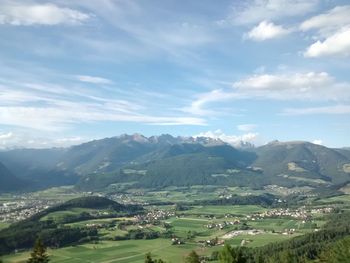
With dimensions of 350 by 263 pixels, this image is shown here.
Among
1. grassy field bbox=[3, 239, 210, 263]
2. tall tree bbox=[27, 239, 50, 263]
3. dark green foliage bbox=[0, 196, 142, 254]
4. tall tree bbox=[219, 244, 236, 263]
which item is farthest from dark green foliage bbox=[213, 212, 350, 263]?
dark green foliage bbox=[0, 196, 142, 254]

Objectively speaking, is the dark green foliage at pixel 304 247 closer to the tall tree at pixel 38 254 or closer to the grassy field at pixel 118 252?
the grassy field at pixel 118 252

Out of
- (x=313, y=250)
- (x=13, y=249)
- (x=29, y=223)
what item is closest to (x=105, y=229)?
(x=29, y=223)

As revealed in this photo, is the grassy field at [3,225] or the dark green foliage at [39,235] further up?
the grassy field at [3,225]

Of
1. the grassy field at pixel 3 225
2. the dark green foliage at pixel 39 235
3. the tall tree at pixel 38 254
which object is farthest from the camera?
the grassy field at pixel 3 225

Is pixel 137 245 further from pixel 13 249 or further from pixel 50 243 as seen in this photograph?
pixel 13 249

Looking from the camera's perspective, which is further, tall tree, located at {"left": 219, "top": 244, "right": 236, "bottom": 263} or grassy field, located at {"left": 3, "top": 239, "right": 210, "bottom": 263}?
grassy field, located at {"left": 3, "top": 239, "right": 210, "bottom": 263}

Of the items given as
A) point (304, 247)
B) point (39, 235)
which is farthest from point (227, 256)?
point (39, 235)

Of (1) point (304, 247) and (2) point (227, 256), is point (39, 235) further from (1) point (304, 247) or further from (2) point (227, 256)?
(2) point (227, 256)

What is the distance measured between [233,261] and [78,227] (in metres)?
131

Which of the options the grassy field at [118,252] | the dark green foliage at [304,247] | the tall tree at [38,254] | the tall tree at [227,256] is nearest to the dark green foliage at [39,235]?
the grassy field at [118,252]

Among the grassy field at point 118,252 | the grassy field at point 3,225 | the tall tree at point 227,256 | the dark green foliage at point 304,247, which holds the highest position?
the tall tree at point 227,256

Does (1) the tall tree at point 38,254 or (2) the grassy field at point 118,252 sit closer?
(1) the tall tree at point 38,254

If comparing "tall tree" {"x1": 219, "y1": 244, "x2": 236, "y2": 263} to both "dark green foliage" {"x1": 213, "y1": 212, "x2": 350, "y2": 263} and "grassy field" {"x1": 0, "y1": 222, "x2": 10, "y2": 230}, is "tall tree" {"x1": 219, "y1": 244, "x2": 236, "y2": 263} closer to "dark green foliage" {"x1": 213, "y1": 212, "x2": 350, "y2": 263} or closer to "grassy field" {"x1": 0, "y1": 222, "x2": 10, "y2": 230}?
"dark green foliage" {"x1": 213, "y1": 212, "x2": 350, "y2": 263}

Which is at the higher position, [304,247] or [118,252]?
[304,247]
